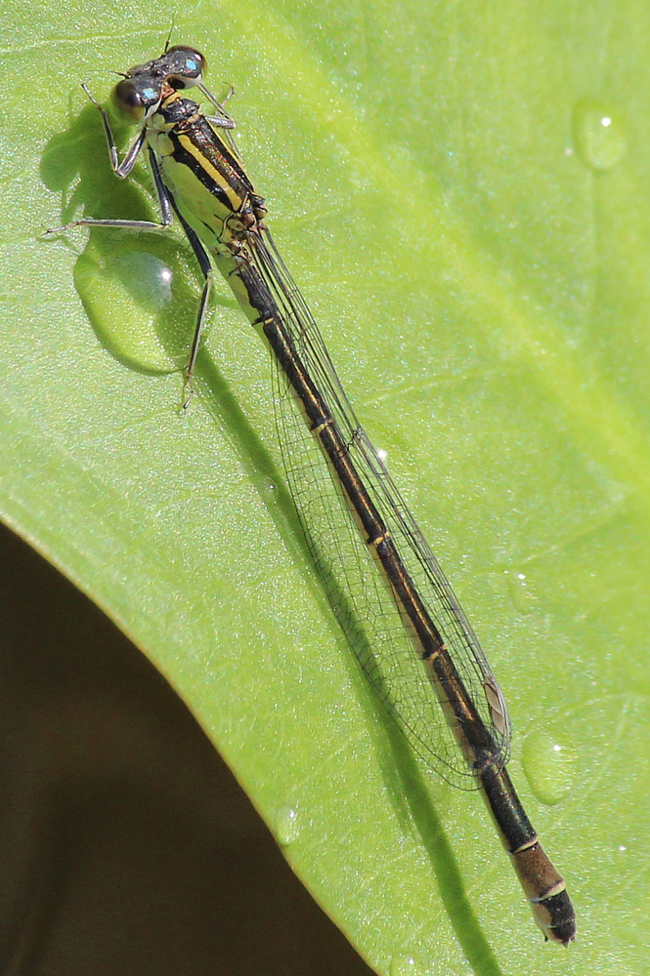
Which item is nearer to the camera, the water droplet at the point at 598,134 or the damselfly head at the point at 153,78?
the damselfly head at the point at 153,78

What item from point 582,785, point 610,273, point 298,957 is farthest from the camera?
point 298,957

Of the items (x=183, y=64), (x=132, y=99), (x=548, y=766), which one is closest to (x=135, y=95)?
(x=132, y=99)

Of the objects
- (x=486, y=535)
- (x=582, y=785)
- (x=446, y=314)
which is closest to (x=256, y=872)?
(x=582, y=785)

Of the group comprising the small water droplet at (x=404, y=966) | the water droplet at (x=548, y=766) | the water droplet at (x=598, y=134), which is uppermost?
the water droplet at (x=598, y=134)

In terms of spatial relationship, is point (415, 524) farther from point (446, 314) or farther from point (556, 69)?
point (556, 69)

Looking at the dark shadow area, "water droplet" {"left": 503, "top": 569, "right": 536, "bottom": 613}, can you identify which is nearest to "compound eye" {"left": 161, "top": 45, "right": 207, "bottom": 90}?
the dark shadow area

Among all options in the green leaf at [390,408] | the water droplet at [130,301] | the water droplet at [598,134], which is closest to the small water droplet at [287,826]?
the green leaf at [390,408]

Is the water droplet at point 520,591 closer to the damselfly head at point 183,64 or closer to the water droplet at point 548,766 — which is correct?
the water droplet at point 548,766
